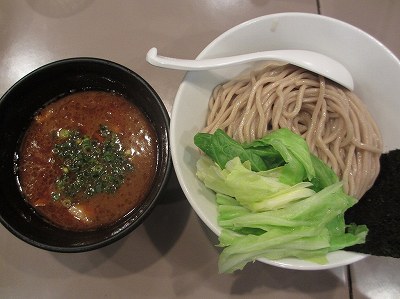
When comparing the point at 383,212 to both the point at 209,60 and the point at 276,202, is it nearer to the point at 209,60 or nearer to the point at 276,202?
the point at 276,202

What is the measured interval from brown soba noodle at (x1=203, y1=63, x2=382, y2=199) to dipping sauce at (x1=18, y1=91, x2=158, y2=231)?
0.73 ft

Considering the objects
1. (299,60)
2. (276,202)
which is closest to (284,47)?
(299,60)

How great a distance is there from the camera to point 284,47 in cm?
117

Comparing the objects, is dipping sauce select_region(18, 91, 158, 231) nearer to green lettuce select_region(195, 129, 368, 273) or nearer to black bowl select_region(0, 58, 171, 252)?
black bowl select_region(0, 58, 171, 252)

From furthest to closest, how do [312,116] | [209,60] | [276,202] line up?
1. [312,116]
2. [209,60]
3. [276,202]

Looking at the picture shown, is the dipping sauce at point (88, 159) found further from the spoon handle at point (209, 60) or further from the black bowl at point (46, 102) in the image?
the spoon handle at point (209, 60)

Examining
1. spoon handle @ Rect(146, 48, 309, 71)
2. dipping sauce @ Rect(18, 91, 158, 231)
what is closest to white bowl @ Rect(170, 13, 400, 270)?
spoon handle @ Rect(146, 48, 309, 71)

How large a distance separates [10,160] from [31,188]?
4.0 inches

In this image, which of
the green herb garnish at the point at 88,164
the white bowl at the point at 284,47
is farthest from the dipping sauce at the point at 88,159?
the white bowl at the point at 284,47

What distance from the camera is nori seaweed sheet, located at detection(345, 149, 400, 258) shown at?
0.96 m

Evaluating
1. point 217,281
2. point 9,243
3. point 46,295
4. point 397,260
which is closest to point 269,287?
point 217,281

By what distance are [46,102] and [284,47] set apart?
718mm

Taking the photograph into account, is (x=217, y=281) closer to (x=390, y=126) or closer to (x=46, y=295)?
(x=46, y=295)

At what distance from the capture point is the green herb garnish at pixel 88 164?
1141 mm
